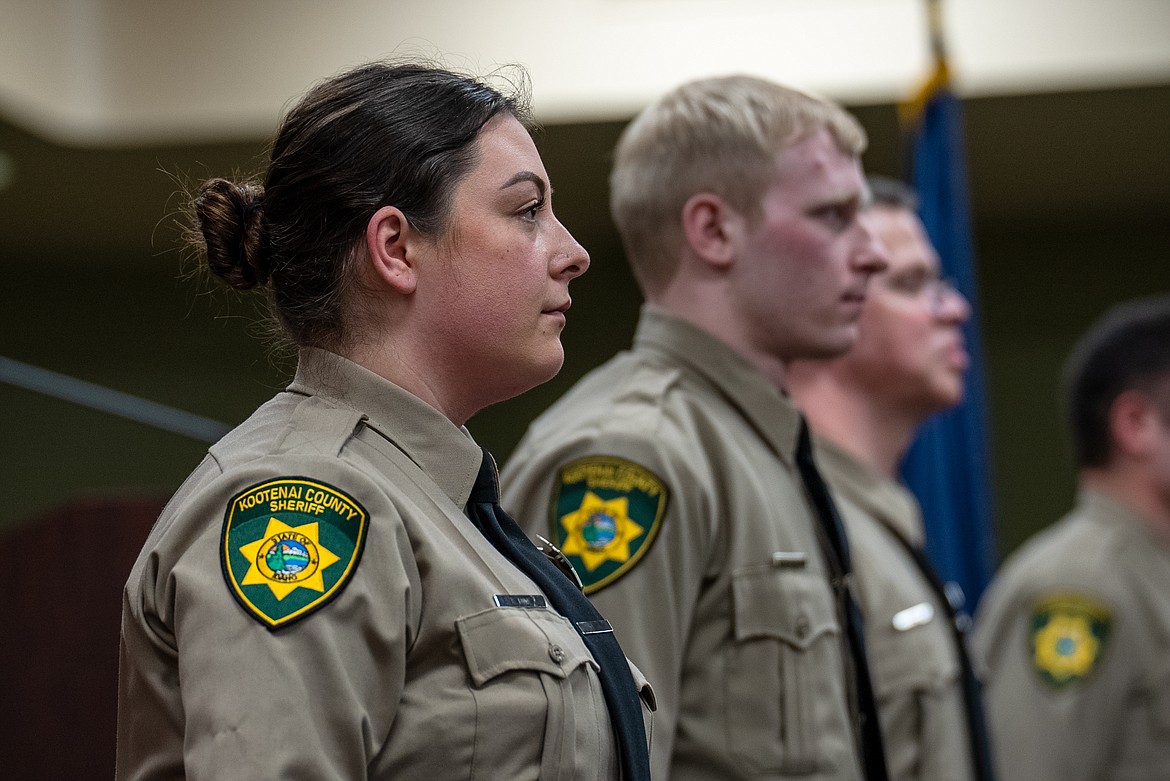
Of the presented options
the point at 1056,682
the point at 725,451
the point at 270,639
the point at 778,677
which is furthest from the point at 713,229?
the point at 1056,682

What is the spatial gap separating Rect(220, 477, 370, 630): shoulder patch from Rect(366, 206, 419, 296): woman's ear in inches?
7.6

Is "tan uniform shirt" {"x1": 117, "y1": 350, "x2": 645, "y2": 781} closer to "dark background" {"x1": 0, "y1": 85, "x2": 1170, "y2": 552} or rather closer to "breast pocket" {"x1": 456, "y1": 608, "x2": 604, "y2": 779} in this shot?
"breast pocket" {"x1": 456, "y1": 608, "x2": 604, "y2": 779}

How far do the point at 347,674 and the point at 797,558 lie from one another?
0.77 metres

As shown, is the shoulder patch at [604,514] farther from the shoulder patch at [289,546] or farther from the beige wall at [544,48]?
the beige wall at [544,48]

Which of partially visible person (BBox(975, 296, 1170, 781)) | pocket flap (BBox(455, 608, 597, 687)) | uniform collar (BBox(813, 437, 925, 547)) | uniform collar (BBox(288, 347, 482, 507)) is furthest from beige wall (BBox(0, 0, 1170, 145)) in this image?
pocket flap (BBox(455, 608, 597, 687))

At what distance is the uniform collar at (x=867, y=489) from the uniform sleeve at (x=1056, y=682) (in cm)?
48

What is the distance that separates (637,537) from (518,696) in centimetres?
52

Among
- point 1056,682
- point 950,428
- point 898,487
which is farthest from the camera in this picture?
point 950,428

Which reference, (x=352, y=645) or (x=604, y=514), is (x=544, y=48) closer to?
(x=604, y=514)

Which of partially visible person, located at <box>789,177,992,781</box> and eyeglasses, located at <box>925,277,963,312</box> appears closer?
partially visible person, located at <box>789,177,992,781</box>

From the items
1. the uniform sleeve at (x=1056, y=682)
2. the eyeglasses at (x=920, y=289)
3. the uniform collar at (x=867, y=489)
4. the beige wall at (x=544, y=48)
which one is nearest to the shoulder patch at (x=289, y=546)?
the uniform collar at (x=867, y=489)

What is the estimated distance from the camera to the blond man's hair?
1783 millimetres

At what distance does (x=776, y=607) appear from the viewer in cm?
157

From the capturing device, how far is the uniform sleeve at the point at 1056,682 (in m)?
2.47
